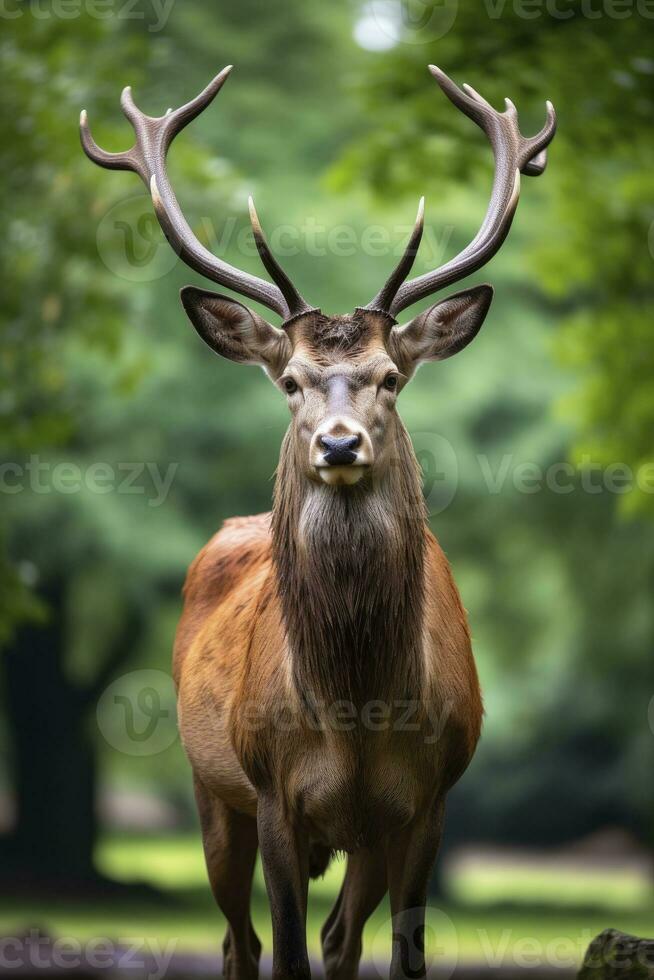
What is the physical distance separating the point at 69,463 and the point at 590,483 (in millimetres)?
5038

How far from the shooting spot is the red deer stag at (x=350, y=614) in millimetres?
6090

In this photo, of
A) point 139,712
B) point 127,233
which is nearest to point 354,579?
point 127,233

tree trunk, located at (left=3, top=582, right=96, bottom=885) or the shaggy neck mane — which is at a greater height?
tree trunk, located at (left=3, top=582, right=96, bottom=885)

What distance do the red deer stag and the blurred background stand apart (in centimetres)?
476

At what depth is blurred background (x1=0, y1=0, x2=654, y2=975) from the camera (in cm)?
1193

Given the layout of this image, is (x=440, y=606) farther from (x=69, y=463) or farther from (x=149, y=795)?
(x=149, y=795)

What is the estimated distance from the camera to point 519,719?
17.4 meters

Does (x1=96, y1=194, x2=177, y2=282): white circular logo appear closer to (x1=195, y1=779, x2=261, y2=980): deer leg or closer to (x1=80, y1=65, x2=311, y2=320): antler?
(x1=80, y1=65, x2=311, y2=320): antler

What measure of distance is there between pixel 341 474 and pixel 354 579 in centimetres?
50

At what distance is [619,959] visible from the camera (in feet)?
23.4

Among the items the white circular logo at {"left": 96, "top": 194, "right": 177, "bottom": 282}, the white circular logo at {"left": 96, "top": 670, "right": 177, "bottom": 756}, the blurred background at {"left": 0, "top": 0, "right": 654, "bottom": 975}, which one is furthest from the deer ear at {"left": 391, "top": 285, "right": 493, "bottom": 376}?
the white circular logo at {"left": 96, "top": 670, "right": 177, "bottom": 756}

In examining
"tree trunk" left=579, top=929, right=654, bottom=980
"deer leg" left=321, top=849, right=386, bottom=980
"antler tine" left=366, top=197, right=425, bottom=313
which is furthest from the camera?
"deer leg" left=321, top=849, right=386, bottom=980

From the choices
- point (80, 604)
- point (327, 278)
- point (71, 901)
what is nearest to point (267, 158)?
point (327, 278)

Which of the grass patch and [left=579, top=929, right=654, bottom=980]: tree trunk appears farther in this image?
the grass patch
